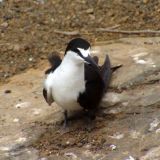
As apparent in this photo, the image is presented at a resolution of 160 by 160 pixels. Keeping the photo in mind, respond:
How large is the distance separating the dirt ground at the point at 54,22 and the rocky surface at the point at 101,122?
61 centimetres

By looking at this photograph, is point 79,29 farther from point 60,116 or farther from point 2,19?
point 60,116

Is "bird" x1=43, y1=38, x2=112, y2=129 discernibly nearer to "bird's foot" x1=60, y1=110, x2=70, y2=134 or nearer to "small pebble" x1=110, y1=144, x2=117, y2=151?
"bird's foot" x1=60, y1=110, x2=70, y2=134

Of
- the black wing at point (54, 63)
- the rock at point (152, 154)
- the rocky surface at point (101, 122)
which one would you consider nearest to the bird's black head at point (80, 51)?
the black wing at point (54, 63)

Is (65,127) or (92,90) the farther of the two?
(65,127)

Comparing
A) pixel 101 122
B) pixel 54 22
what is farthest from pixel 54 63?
pixel 54 22

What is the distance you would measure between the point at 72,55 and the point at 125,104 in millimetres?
794

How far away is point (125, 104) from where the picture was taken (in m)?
5.28

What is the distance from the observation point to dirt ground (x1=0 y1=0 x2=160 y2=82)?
22.4ft

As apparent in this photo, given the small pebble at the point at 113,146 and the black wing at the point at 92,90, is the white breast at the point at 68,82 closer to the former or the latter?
the black wing at the point at 92,90

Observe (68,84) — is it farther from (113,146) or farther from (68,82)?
(113,146)

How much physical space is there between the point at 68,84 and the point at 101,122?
0.51 metres

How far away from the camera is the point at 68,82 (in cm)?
484

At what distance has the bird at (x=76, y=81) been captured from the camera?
184 inches

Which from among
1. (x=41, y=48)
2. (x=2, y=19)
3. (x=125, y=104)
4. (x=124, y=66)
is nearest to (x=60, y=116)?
(x=125, y=104)
